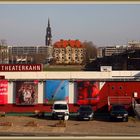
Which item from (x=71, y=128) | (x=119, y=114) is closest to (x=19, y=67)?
(x=119, y=114)

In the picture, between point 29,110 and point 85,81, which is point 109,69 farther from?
point 29,110

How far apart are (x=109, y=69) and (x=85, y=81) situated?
7.36 meters

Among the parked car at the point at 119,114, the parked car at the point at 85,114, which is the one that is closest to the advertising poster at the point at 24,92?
the parked car at the point at 85,114

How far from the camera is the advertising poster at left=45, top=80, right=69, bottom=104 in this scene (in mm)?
42700

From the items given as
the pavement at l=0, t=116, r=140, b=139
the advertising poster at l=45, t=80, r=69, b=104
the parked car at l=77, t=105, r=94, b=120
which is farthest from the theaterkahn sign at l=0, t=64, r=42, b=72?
the parked car at l=77, t=105, r=94, b=120

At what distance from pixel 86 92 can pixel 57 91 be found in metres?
3.05

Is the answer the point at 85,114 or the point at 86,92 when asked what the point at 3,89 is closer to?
the point at 86,92

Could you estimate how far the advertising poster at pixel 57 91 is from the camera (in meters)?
42.7

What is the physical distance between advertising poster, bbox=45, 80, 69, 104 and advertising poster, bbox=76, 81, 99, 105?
126 centimetres

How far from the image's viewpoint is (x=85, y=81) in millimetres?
42719

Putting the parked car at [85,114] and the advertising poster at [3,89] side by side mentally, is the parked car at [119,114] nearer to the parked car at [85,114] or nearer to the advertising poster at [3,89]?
the parked car at [85,114]

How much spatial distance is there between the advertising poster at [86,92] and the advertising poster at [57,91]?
1.26 m

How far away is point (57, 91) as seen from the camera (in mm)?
42719

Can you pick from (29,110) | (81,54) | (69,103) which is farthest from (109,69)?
(81,54)
